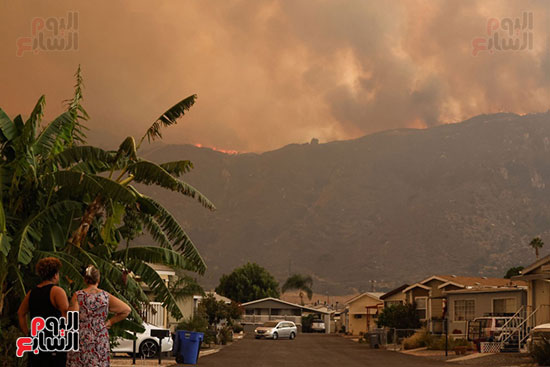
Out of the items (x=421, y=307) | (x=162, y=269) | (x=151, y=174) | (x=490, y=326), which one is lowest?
(x=490, y=326)

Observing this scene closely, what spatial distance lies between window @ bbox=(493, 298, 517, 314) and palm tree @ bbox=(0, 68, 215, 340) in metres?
27.9

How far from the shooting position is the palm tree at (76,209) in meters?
17.2

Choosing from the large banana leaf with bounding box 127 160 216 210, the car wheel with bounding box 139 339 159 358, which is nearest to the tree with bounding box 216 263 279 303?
the car wheel with bounding box 139 339 159 358

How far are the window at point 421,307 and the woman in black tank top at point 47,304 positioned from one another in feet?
161

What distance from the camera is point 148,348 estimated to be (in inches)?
1168

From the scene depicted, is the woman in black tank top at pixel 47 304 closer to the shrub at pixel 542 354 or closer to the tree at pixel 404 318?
the shrub at pixel 542 354

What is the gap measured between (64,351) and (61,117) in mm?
9613

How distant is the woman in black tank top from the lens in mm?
10148

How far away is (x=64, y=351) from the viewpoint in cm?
1044

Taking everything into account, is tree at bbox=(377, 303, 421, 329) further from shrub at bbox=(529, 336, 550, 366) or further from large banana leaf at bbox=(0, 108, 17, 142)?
large banana leaf at bbox=(0, 108, 17, 142)

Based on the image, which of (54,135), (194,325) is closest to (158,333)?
(194,325)

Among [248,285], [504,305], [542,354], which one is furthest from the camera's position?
[248,285]

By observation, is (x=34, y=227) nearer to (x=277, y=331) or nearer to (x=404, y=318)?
(x=404, y=318)

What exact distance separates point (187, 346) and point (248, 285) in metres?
93.0
